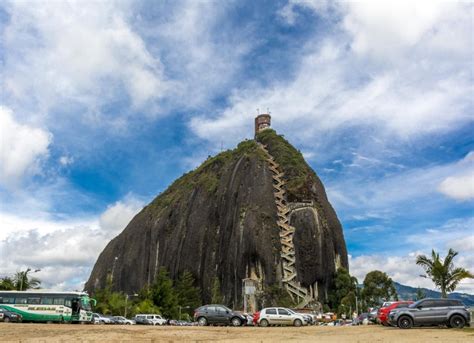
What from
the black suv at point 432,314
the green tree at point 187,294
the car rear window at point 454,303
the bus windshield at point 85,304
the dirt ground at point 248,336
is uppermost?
the green tree at point 187,294

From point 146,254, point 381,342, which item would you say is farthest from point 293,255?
point 381,342

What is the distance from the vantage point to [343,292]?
75.3 meters

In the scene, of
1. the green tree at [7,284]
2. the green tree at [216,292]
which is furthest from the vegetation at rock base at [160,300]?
the green tree at [7,284]

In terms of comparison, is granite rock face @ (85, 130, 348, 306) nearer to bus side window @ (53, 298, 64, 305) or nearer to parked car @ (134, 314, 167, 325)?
parked car @ (134, 314, 167, 325)

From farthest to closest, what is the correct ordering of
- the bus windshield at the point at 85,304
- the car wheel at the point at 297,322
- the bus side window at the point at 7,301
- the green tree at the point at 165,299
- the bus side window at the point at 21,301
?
the green tree at the point at 165,299 < the bus windshield at the point at 85,304 < the bus side window at the point at 7,301 < the bus side window at the point at 21,301 < the car wheel at the point at 297,322

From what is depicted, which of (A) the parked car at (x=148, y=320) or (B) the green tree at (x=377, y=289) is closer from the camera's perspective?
(A) the parked car at (x=148, y=320)

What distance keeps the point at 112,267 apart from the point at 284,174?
155ft

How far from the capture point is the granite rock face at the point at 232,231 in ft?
253

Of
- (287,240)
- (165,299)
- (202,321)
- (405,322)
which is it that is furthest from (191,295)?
(405,322)

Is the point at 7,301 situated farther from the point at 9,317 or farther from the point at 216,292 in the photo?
the point at 216,292

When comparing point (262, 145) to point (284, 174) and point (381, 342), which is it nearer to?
point (284, 174)

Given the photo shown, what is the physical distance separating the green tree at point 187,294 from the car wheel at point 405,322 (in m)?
58.6

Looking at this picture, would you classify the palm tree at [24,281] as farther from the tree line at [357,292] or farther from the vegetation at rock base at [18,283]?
the tree line at [357,292]

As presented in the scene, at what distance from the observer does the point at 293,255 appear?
77438 mm
